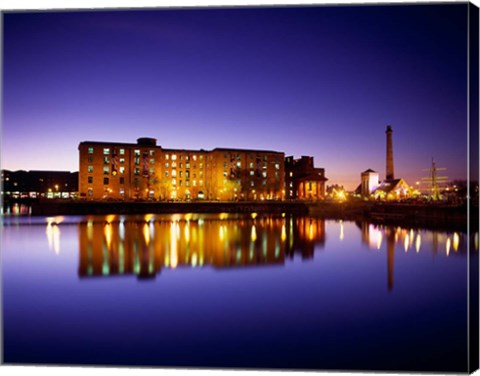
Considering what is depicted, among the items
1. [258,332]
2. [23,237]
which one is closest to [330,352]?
[258,332]

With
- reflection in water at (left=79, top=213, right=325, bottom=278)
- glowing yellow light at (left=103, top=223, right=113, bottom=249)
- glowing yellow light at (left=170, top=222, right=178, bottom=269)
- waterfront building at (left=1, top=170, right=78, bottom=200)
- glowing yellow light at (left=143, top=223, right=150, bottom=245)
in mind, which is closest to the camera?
reflection in water at (left=79, top=213, right=325, bottom=278)

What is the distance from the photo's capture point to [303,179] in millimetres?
52406

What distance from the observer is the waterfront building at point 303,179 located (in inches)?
2053

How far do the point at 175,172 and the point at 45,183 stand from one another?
26596 millimetres

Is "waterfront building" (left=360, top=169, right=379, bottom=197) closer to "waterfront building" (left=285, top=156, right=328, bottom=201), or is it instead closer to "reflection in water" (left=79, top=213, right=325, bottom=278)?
"waterfront building" (left=285, top=156, right=328, bottom=201)

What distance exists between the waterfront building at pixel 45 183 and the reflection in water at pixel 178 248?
4380 cm

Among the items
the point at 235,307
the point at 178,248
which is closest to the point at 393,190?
the point at 178,248

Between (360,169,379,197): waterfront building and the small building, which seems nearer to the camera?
the small building

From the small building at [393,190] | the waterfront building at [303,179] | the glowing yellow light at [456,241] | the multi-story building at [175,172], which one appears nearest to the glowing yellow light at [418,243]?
the glowing yellow light at [456,241]

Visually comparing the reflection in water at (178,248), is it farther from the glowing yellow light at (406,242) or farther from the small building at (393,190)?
the small building at (393,190)

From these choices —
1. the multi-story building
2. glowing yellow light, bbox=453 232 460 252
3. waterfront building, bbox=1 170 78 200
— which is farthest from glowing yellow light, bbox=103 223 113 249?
waterfront building, bbox=1 170 78 200

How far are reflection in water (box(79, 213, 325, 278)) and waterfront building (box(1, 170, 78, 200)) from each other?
43802 mm

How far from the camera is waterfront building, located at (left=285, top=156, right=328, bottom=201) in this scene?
52.2 metres

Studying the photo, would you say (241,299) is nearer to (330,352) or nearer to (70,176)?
(330,352)
